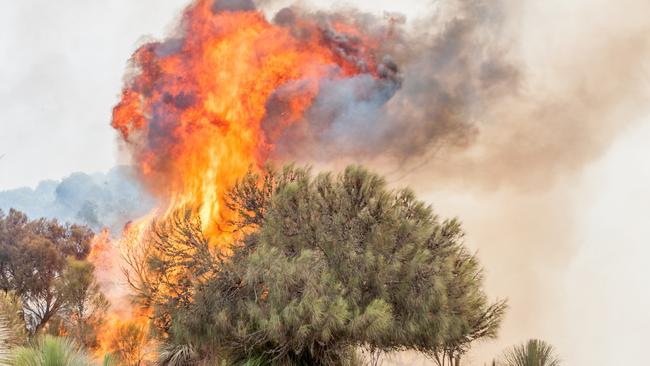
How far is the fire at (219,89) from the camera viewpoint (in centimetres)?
2778

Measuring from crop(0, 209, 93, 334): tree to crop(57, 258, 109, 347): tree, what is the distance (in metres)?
5.30

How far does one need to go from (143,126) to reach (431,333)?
24248 millimetres

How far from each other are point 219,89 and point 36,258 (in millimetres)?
15967

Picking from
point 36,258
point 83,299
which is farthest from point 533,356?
point 36,258

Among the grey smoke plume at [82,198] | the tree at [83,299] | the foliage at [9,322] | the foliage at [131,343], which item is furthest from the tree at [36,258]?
the grey smoke plume at [82,198]

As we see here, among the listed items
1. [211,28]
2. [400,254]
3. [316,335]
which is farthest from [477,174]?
[316,335]

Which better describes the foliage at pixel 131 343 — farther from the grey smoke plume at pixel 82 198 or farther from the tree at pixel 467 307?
the grey smoke plume at pixel 82 198

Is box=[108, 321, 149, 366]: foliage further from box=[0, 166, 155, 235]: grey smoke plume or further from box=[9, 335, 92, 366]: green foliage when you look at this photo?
box=[0, 166, 155, 235]: grey smoke plume

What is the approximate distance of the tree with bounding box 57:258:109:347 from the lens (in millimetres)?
19422

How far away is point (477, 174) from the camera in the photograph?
34.4 m

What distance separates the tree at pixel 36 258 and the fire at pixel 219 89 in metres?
7.73

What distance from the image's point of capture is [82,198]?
80.0 m

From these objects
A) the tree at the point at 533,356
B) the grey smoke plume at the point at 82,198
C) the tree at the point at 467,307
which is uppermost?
the grey smoke plume at the point at 82,198

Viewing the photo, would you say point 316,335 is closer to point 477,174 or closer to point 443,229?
point 443,229
